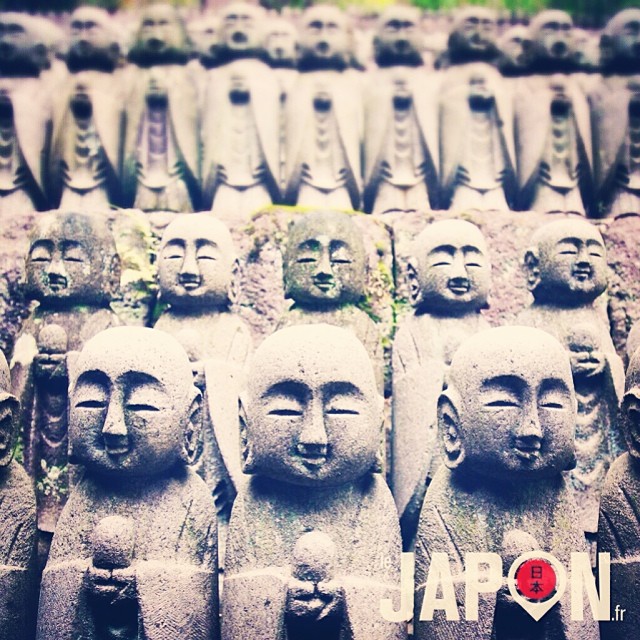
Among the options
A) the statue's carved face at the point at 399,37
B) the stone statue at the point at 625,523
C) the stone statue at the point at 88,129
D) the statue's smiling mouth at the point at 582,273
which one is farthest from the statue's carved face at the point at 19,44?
the stone statue at the point at 625,523

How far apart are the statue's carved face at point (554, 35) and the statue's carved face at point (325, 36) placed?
6.15 ft

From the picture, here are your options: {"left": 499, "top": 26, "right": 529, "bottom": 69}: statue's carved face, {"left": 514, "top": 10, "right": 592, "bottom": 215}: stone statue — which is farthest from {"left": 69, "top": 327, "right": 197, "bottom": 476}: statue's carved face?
{"left": 499, "top": 26, "right": 529, "bottom": 69}: statue's carved face

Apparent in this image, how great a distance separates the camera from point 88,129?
8445 mm

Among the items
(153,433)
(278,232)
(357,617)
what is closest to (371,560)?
(357,617)

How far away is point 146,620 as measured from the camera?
4.59m

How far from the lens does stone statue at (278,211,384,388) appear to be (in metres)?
6.68

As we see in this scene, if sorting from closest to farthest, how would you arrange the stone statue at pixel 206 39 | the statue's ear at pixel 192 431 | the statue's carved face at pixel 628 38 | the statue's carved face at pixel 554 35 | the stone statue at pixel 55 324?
1. the statue's ear at pixel 192 431
2. the stone statue at pixel 55 324
3. the statue's carved face at pixel 628 38
4. the statue's carved face at pixel 554 35
5. the stone statue at pixel 206 39

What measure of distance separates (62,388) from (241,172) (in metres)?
2.81

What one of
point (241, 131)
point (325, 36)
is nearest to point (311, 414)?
point (241, 131)

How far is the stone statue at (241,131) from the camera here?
8242 mm

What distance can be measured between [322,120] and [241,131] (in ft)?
2.54

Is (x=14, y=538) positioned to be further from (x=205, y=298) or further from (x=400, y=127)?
(x=400, y=127)

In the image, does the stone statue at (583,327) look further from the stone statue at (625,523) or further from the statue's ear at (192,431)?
the statue's ear at (192,431)

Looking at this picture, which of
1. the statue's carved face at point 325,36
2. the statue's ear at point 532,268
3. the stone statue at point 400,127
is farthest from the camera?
the statue's carved face at point 325,36
